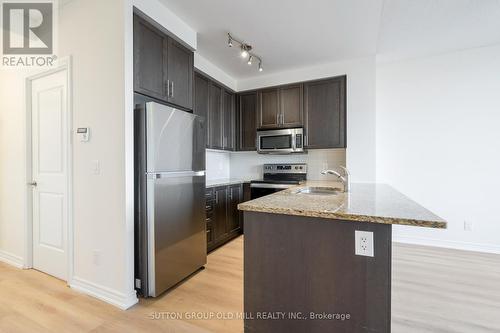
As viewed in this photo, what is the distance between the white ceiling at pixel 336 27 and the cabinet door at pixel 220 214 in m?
1.94

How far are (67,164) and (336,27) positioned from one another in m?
3.16

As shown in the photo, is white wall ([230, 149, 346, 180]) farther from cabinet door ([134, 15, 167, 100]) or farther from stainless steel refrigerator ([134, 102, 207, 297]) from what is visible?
cabinet door ([134, 15, 167, 100])

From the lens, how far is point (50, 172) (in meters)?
2.54

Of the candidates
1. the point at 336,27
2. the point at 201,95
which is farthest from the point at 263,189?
the point at 336,27

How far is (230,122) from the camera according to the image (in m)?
4.16

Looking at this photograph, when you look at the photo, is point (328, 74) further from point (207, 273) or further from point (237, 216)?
point (207, 273)

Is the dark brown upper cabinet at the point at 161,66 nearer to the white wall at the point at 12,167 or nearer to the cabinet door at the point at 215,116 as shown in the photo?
the cabinet door at the point at 215,116

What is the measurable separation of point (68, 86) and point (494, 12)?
14.2 ft

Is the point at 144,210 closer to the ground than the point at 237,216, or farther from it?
farther from it

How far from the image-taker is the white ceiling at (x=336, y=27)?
2.33 meters

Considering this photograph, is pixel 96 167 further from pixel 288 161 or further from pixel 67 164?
pixel 288 161

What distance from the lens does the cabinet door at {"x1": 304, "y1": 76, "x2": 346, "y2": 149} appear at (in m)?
3.56

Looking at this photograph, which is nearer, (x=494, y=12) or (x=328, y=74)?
(x=494, y=12)

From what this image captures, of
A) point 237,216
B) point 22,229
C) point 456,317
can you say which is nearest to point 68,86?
point 22,229
